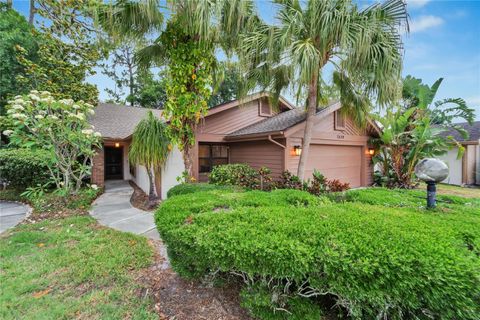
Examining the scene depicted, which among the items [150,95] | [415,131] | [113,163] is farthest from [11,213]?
[150,95]

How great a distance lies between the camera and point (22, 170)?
8375 mm

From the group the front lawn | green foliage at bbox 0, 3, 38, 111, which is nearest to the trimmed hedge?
the front lawn

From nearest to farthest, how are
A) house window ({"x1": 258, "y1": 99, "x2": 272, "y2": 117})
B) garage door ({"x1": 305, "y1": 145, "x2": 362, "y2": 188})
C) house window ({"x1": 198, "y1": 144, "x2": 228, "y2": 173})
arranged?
garage door ({"x1": 305, "y1": 145, "x2": 362, "y2": 188})
house window ({"x1": 198, "y1": 144, "x2": 228, "y2": 173})
house window ({"x1": 258, "y1": 99, "x2": 272, "y2": 117})

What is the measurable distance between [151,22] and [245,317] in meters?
6.67

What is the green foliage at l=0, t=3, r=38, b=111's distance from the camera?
1020cm

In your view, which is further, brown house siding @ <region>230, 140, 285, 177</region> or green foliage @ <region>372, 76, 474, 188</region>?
green foliage @ <region>372, 76, 474, 188</region>

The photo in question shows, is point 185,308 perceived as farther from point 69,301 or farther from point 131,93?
point 131,93

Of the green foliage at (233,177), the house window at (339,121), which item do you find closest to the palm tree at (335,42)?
the house window at (339,121)

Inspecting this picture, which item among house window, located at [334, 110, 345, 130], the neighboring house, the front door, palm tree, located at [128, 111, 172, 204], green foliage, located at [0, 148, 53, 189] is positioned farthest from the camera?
the front door

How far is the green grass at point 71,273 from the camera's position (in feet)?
8.14

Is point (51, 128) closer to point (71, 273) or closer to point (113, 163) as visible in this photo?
point (71, 273)

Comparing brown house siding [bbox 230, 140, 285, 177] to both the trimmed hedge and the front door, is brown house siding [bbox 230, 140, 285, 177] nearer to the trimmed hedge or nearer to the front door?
the trimmed hedge

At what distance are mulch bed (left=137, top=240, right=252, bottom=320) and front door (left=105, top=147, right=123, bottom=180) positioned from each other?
12.6 m

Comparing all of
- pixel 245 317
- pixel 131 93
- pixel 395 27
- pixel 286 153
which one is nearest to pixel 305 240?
pixel 245 317
